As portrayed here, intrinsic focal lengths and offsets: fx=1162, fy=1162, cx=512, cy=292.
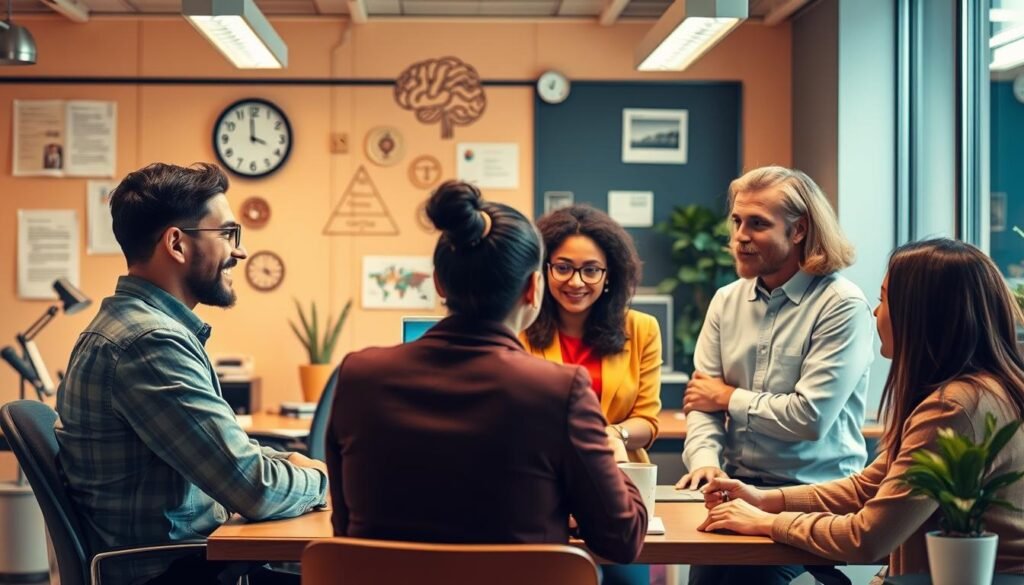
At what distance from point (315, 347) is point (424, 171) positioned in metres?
1.05

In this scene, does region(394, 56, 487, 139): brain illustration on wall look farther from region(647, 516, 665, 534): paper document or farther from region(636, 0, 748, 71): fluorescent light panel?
region(647, 516, 665, 534): paper document

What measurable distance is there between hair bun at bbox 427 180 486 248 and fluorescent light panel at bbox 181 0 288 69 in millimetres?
2335

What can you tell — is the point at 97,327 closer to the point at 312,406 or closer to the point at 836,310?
the point at 836,310

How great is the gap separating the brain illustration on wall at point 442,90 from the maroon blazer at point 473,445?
425 centimetres

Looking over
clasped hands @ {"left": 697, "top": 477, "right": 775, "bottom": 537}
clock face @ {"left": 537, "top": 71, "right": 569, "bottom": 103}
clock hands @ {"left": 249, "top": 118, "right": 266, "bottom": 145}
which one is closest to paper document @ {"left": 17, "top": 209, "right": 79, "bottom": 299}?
clock hands @ {"left": 249, "top": 118, "right": 266, "bottom": 145}

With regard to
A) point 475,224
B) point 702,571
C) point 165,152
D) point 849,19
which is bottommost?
point 702,571

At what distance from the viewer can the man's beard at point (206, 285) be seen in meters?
2.43

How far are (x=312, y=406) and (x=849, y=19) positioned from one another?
2.95 metres

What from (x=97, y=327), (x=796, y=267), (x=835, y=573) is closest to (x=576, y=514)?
(x=835, y=573)

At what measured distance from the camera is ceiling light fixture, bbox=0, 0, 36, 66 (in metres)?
4.65

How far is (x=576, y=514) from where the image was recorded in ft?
5.65

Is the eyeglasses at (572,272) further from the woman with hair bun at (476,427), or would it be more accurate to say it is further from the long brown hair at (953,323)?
the woman with hair bun at (476,427)

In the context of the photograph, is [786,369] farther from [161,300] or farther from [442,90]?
[442,90]

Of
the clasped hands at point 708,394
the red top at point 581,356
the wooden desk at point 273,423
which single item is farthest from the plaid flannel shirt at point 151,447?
the wooden desk at point 273,423
